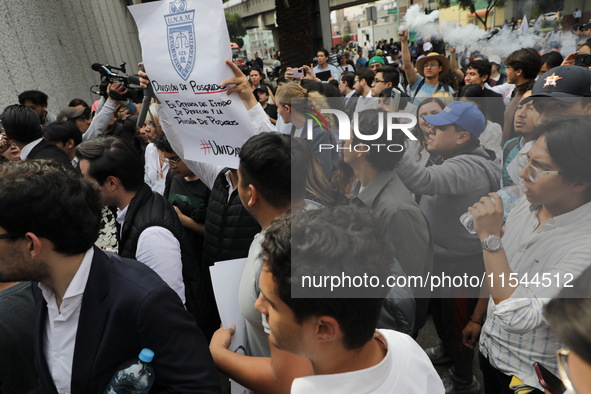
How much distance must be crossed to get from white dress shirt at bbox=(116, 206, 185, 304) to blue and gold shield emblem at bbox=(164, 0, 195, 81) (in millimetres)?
850

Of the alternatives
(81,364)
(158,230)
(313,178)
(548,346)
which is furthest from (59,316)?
(548,346)

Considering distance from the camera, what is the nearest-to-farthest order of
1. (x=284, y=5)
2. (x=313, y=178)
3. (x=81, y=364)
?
1. (x=81, y=364)
2. (x=313, y=178)
3. (x=284, y=5)

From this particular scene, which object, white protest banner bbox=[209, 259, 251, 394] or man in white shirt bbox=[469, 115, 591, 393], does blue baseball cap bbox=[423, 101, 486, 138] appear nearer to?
man in white shirt bbox=[469, 115, 591, 393]

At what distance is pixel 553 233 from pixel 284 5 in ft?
37.1

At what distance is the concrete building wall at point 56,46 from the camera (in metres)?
6.51

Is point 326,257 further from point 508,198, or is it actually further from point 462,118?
point 462,118

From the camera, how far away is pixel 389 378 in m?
1.03

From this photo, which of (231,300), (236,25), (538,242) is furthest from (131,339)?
(236,25)

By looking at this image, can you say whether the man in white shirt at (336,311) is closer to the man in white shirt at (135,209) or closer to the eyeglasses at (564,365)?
the eyeglasses at (564,365)

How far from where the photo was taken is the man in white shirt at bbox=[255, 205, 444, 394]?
1.02 meters

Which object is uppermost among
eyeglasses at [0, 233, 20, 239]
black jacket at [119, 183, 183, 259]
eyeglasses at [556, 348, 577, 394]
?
eyeglasses at [0, 233, 20, 239]

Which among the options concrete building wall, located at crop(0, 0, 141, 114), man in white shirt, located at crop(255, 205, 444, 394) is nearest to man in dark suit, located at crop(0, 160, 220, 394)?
man in white shirt, located at crop(255, 205, 444, 394)

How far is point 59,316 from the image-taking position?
1.39 metres

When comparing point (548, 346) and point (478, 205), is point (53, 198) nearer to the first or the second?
point (478, 205)
